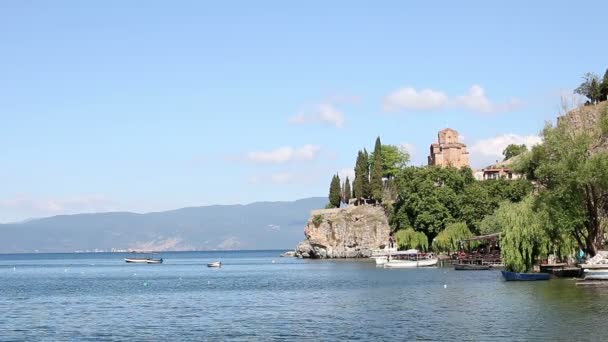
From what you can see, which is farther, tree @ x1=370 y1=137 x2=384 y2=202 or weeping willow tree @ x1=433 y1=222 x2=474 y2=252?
tree @ x1=370 y1=137 x2=384 y2=202

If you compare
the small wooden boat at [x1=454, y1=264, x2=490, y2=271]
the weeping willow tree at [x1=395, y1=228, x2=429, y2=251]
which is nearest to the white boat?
the weeping willow tree at [x1=395, y1=228, x2=429, y2=251]

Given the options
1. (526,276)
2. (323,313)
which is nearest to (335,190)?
(526,276)

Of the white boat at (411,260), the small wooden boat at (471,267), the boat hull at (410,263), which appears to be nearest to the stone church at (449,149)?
the white boat at (411,260)

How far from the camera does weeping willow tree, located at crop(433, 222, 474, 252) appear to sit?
132375mm

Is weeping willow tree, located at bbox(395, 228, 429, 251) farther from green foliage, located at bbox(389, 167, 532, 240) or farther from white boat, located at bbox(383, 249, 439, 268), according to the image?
white boat, located at bbox(383, 249, 439, 268)

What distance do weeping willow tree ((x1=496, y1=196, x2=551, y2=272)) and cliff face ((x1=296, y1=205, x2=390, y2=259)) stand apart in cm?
8869

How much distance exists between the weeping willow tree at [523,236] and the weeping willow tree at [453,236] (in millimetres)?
55759

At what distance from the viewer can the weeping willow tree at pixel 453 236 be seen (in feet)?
434

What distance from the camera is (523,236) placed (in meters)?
73.7

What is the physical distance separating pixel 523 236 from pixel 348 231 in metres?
96.0

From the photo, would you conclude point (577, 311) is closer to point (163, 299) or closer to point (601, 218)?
point (601, 218)

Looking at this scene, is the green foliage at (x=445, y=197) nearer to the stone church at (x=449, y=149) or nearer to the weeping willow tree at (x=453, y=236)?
the weeping willow tree at (x=453, y=236)

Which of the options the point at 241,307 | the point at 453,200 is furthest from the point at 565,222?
the point at 453,200

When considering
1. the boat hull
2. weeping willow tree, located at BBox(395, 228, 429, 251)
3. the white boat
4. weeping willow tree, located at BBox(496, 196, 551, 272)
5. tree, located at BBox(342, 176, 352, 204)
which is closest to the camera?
weeping willow tree, located at BBox(496, 196, 551, 272)
